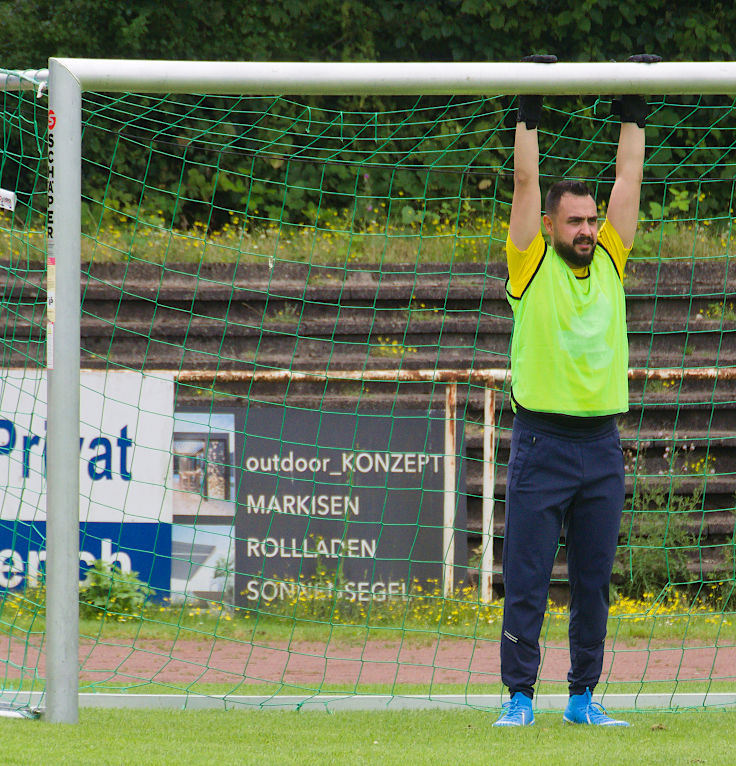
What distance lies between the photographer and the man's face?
377 cm

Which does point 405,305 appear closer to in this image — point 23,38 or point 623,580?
point 623,580

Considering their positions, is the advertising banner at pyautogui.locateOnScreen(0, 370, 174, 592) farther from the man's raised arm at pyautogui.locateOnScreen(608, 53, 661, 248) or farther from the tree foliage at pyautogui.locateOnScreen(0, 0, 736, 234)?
the tree foliage at pyautogui.locateOnScreen(0, 0, 736, 234)

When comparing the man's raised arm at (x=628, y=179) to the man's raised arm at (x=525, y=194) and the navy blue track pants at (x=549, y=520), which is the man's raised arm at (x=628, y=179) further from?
the navy blue track pants at (x=549, y=520)

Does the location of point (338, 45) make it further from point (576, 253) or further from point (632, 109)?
point (576, 253)

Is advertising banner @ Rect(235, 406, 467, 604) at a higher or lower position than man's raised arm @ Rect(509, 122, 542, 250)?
lower

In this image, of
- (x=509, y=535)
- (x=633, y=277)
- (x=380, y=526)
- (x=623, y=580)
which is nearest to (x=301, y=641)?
(x=380, y=526)

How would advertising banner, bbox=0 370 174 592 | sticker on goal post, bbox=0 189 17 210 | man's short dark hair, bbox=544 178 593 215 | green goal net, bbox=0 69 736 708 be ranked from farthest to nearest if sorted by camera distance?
advertising banner, bbox=0 370 174 592 < green goal net, bbox=0 69 736 708 < sticker on goal post, bbox=0 189 17 210 < man's short dark hair, bbox=544 178 593 215

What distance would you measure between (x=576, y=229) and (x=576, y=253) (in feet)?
0.27

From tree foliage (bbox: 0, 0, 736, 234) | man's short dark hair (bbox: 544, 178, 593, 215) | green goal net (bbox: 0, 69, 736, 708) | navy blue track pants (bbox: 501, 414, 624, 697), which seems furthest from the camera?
tree foliage (bbox: 0, 0, 736, 234)

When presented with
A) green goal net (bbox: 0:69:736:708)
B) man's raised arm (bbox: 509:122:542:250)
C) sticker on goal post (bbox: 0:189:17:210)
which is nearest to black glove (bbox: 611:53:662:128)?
man's raised arm (bbox: 509:122:542:250)

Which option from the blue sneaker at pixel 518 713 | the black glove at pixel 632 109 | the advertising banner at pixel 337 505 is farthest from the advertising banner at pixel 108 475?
the black glove at pixel 632 109

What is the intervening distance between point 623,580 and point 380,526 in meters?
2.02

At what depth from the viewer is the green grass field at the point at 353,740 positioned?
3.15 metres

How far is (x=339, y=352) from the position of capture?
9375 millimetres
